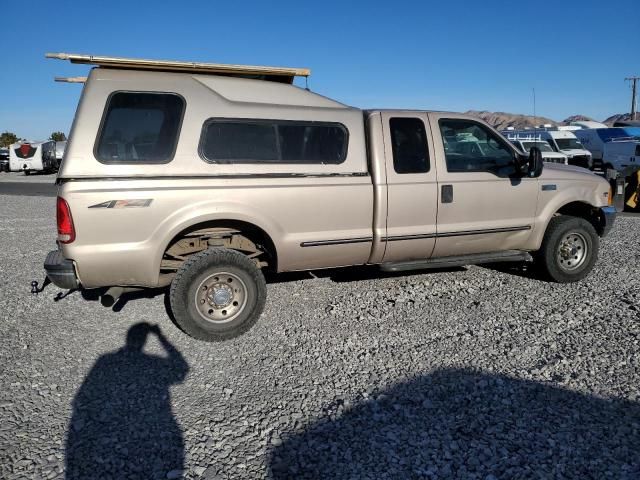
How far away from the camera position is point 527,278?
19.4ft

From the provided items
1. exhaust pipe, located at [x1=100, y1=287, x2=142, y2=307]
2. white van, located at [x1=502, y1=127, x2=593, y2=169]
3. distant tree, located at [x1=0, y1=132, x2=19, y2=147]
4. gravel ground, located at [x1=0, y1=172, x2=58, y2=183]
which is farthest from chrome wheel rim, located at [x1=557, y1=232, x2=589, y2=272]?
distant tree, located at [x1=0, y1=132, x2=19, y2=147]

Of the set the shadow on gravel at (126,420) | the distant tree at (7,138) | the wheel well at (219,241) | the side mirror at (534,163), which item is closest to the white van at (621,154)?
the side mirror at (534,163)

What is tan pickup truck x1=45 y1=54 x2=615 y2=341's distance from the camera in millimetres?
3941

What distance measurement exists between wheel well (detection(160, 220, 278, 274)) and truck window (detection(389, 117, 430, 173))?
1.51 meters

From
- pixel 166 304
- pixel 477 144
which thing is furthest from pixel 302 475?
pixel 477 144

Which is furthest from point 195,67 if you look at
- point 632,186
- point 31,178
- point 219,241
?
point 31,178

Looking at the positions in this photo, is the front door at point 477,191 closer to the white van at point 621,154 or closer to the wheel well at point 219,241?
the wheel well at point 219,241

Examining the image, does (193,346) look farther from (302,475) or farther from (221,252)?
(302,475)

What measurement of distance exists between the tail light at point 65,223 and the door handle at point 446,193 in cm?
341

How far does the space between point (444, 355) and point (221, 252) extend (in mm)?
2085

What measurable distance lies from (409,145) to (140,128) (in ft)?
8.45

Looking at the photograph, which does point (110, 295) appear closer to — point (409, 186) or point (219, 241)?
point (219, 241)

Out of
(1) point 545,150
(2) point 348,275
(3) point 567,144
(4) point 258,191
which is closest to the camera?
(4) point 258,191

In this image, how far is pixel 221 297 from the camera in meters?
4.39
